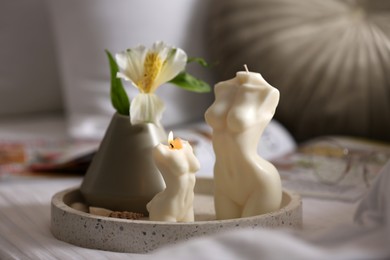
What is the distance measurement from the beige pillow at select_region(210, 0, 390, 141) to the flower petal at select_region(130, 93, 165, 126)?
2.47 feet

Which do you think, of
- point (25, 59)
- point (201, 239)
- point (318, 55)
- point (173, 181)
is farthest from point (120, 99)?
point (25, 59)

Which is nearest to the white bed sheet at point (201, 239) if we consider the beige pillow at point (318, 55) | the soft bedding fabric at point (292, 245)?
the soft bedding fabric at point (292, 245)

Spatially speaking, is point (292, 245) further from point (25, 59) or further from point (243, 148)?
point (25, 59)

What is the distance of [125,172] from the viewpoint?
0.82 metres

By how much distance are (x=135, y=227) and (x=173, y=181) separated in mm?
61

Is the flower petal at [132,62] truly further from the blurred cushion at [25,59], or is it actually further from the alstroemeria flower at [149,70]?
the blurred cushion at [25,59]

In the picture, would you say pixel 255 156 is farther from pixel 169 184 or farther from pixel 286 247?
pixel 286 247

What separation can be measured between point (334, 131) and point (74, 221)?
3.00 ft

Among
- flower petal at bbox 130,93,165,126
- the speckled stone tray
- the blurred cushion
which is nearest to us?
the speckled stone tray

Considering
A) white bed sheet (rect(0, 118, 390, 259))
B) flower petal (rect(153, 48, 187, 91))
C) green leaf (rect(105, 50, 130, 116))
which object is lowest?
white bed sheet (rect(0, 118, 390, 259))

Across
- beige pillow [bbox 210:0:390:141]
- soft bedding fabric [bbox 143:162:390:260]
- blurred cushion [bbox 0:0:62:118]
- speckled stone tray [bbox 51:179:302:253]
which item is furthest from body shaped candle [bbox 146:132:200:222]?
blurred cushion [bbox 0:0:62:118]

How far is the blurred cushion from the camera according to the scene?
169cm

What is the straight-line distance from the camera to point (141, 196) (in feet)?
2.68

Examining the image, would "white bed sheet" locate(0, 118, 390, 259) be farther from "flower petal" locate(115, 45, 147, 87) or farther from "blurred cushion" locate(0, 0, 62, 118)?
"blurred cushion" locate(0, 0, 62, 118)
